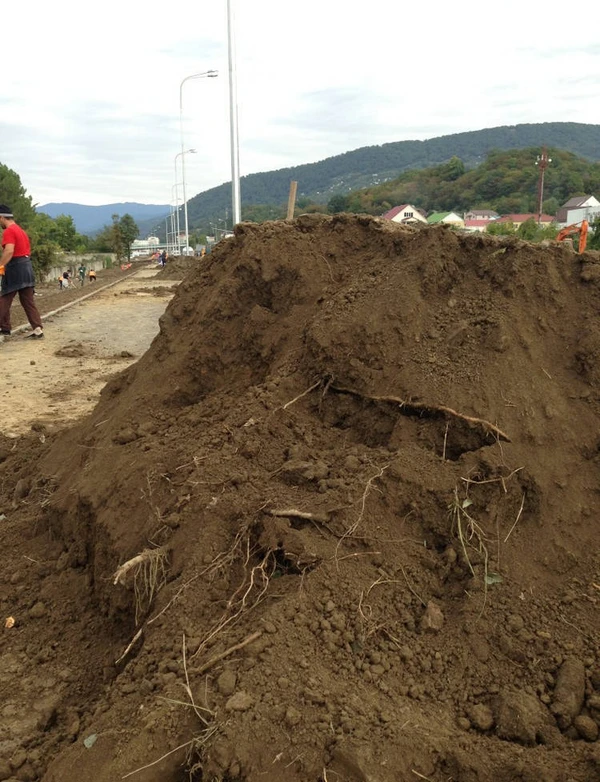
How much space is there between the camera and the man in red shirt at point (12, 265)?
9766 millimetres

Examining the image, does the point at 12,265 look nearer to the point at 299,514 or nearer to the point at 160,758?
the point at 299,514

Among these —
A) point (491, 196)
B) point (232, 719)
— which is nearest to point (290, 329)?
point (232, 719)

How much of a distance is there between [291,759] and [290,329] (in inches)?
110

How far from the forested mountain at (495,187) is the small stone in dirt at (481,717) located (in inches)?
3282

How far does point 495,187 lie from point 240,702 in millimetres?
107131

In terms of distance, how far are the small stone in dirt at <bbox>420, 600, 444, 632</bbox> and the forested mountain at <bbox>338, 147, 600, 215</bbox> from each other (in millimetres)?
82989

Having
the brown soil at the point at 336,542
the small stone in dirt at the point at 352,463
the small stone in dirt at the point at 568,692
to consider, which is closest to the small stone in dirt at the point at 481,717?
the brown soil at the point at 336,542

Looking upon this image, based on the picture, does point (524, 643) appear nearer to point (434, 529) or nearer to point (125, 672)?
point (434, 529)

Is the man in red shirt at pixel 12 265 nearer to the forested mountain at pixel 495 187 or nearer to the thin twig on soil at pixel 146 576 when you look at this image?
the thin twig on soil at pixel 146 576

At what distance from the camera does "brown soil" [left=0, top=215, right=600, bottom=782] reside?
2.04 m

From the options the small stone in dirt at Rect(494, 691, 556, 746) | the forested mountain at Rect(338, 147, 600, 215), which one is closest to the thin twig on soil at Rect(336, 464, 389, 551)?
the small stone in dirt at Rect(494, 691, 556, 746)

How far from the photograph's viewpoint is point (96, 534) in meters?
3.34

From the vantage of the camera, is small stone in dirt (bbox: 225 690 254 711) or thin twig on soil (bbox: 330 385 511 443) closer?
small stone in dirt (bbox: 225 690 254 711)

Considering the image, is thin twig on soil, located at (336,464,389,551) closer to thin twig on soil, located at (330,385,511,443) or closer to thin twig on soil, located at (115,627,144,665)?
thin twig on soil, located at (330,385,511,443)
